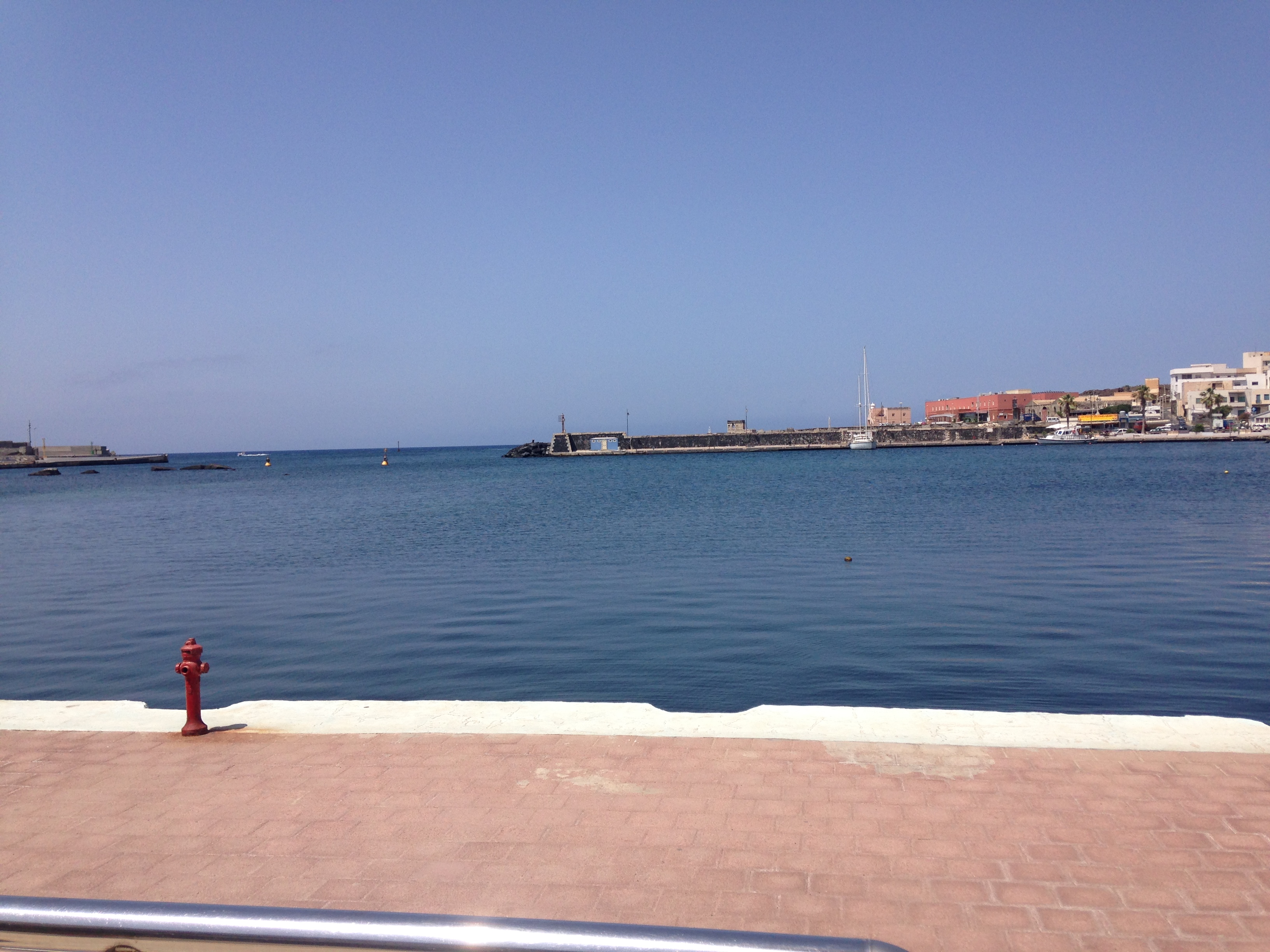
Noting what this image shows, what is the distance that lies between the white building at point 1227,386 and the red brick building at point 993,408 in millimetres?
18135

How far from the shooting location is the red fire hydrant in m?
7.39

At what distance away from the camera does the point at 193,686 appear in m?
7.41

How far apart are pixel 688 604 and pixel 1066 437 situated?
114157 millimetres

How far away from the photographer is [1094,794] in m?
5.59

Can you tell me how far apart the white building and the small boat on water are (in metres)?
18.2

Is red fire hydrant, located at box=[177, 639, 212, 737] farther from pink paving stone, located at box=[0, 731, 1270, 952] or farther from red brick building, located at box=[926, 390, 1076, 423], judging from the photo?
red brick building, located at box=[926, 390, 1076, 423]

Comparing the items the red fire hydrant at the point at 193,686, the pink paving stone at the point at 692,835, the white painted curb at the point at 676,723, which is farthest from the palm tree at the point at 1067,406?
the red fire hydrant at the point at 193,686

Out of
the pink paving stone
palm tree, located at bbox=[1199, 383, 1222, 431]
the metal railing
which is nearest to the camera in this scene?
the metal railing

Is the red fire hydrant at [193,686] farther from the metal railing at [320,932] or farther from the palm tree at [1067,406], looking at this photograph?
the palm tree at [1067,406]

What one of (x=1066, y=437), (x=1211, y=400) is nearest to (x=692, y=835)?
(x=1066, y=437)

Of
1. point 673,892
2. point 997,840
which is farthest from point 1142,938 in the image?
point 673,892

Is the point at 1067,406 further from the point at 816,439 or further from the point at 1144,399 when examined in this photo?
the point at 816,439

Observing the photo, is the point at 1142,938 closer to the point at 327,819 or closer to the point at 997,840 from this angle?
the point at 997,840

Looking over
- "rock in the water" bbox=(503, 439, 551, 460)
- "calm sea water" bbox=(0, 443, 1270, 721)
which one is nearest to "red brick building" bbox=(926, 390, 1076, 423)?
"rock in the water" bbox=(503, 439, 551, 460)
